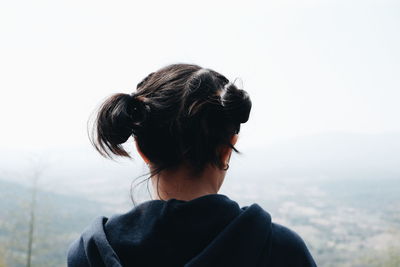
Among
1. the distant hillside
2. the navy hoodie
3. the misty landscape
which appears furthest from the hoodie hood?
the distant hillside

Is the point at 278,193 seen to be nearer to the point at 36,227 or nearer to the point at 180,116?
the point at 36,227

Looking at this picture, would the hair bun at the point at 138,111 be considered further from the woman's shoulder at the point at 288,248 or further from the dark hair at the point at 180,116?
the woman's shoulder at the point at 288,248

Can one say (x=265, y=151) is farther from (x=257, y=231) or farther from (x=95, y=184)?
(x=257, y=231)

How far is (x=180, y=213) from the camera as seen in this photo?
0.64 m

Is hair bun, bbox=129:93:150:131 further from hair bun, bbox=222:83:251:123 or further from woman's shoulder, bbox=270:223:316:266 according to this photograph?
woman's shoulder, bbox=270:223:316:266

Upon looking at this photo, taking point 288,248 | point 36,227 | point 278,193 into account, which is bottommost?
point 278,193

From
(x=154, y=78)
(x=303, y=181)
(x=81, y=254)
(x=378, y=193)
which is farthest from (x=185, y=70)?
(x=303, y=181)

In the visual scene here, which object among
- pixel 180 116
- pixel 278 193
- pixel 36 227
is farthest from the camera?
pixel 278 193

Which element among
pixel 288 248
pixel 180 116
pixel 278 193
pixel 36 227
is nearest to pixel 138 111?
pixel 180 116

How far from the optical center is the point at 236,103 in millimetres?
632

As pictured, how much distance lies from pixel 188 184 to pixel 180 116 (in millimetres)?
127

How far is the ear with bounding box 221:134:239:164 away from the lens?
66 cm

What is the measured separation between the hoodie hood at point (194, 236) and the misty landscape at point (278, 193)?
0.35 feet

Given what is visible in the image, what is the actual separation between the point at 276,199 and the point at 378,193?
7993 millimetres
